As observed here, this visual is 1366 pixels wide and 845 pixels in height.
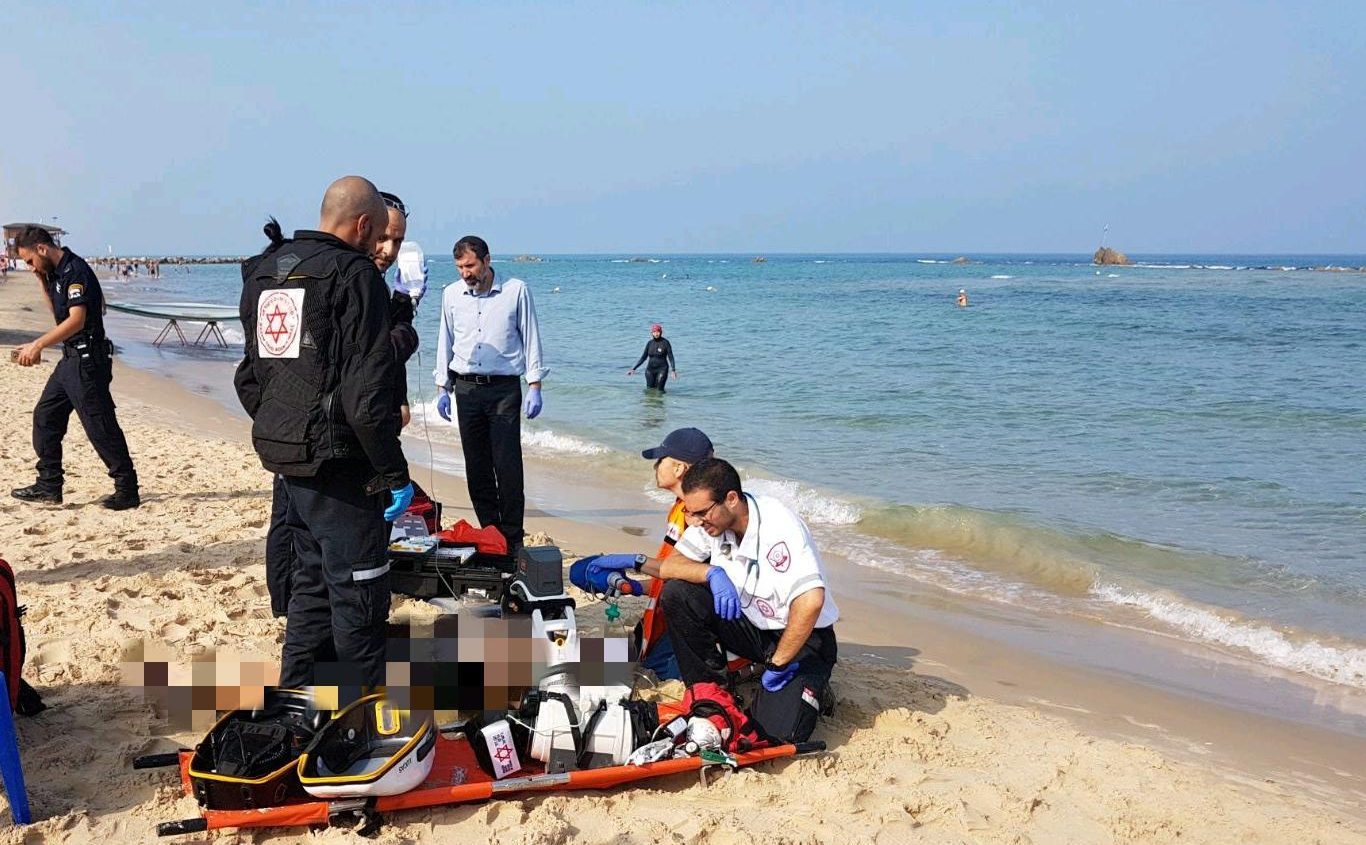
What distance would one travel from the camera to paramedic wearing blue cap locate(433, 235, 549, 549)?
218 inches

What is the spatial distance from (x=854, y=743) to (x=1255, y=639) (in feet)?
10.6

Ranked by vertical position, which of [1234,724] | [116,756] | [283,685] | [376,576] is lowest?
[1234,724]

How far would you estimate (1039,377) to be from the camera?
58.0ft

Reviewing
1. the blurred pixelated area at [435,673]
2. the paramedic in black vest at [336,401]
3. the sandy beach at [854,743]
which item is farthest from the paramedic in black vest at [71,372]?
the paramedic in black vest at [336,401]

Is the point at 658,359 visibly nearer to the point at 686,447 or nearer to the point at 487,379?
the point at 487,379

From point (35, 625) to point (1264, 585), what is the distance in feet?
23.3

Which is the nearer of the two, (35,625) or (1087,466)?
(35,625)

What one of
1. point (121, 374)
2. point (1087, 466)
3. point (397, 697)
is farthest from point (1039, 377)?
point (397, 697)

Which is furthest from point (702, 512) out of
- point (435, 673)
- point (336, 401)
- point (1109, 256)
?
point (1109, 256)

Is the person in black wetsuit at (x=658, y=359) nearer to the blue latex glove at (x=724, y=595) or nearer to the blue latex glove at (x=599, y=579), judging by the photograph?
the blue latex glove at (x=599, y=579)

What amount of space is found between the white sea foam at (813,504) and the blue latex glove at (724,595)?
13.4 feet

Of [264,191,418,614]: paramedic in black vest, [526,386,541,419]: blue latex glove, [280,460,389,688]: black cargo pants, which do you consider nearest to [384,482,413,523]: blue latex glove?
[264,191,418,614]: paramedic in black vest

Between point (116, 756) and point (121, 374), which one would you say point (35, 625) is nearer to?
point (116, 756)

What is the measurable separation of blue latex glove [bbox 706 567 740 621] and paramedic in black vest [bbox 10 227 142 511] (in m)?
4.24
